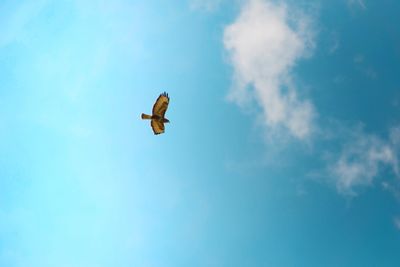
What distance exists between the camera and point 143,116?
4875 cm

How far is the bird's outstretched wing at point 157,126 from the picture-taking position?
1928 inches

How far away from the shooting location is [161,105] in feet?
157

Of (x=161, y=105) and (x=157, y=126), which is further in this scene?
(x=157, y=126)

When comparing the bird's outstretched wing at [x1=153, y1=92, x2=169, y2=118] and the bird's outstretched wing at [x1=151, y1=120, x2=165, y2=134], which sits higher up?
the bird's outstretched wing at [x1=153, y1=92, x2=169, y2=118]

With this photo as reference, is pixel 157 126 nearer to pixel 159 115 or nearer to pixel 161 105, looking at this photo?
pixel 159 115

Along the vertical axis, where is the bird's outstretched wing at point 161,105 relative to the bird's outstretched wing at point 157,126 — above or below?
above

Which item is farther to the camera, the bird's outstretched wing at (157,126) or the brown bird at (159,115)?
the bird's outstretched wing at (157,126)

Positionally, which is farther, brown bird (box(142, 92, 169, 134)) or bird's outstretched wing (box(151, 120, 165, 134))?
bird's outstretched wing (box(151, 120, 165, 134))

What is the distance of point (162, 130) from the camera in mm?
49875

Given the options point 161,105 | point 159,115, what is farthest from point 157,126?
point 161,105

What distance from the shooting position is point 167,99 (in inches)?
1874

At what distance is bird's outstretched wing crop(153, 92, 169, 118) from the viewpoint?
4738 centimetres

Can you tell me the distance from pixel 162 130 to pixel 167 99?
3.85 meters

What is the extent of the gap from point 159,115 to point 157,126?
1275 millimetres
